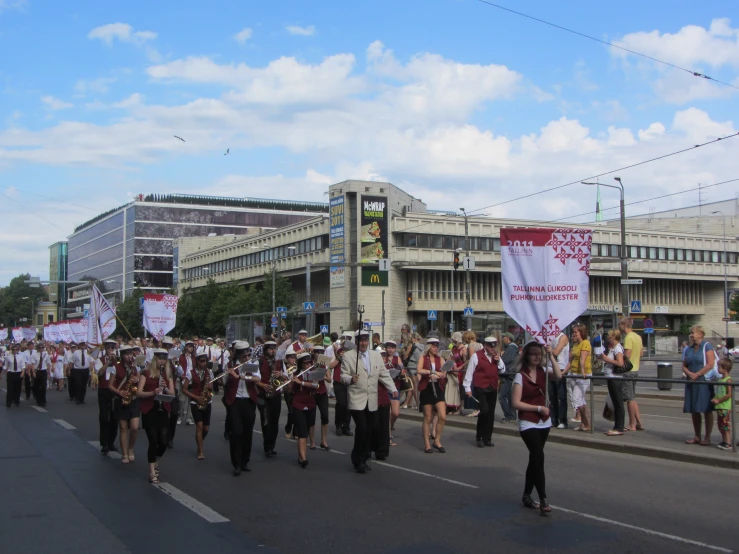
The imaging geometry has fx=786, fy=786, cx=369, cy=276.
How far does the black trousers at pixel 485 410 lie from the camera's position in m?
13.1

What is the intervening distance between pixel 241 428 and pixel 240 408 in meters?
0.27

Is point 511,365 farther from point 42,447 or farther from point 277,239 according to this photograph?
point 277,239

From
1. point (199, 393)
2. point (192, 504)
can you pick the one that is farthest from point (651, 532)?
point (199, 393)

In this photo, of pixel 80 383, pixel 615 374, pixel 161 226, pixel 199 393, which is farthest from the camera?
pixel 161 226

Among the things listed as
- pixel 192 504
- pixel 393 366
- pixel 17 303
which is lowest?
pixel 192 504

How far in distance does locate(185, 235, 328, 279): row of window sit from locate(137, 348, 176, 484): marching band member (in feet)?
176

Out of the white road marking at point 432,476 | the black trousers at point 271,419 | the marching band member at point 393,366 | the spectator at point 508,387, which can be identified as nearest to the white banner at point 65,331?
the spectator at point 508,387

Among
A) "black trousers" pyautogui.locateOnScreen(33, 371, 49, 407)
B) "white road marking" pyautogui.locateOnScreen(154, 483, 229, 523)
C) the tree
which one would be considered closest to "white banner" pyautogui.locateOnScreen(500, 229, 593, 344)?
"white road marking" pyautogui.locateOnScreen(154, 483, 229, 523)

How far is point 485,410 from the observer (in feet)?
43.5

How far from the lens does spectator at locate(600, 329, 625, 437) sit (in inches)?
534

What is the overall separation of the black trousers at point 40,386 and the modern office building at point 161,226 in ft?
282

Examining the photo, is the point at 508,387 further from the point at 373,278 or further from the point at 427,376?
the point at 373,278

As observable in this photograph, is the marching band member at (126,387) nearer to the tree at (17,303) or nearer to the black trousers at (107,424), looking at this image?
the black trousers at (107,424)

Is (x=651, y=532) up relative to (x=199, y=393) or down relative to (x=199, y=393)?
down
